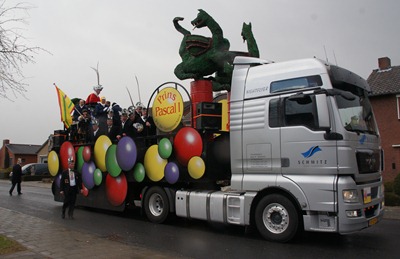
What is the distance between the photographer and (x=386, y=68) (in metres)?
24.5

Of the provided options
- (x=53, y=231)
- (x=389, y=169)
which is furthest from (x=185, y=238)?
(x=389, y=169)

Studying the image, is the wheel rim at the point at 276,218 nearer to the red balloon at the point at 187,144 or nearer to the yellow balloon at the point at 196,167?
the yellow balloon at the point at 196,167

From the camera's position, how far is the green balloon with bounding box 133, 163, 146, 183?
33.4 ft

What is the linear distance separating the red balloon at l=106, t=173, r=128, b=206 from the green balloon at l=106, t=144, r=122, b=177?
16cm

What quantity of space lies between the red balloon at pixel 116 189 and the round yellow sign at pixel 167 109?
7.03ft

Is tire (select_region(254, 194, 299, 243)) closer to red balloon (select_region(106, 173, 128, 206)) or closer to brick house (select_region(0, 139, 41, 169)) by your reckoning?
red balloon (select_region(106, 173, 128, 206))

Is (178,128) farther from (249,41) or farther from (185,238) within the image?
(249,41)

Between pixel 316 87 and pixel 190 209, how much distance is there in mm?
3851

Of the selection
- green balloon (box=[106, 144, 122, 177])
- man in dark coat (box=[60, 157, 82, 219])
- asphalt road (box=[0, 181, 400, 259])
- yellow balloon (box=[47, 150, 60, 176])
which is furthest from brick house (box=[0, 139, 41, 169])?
asphalt road (box=[0, 181, 400, 259])

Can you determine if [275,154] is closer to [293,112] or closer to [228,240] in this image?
[293,112]

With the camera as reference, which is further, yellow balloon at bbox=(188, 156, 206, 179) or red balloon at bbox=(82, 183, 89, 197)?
red balloon at bbox=(82, 183, 89, 197)

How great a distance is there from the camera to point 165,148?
31.1ft

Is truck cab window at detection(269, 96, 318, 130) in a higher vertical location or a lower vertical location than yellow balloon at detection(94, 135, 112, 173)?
higher

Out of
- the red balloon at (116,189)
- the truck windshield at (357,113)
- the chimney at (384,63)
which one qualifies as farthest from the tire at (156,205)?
the chimney at (384,63)
